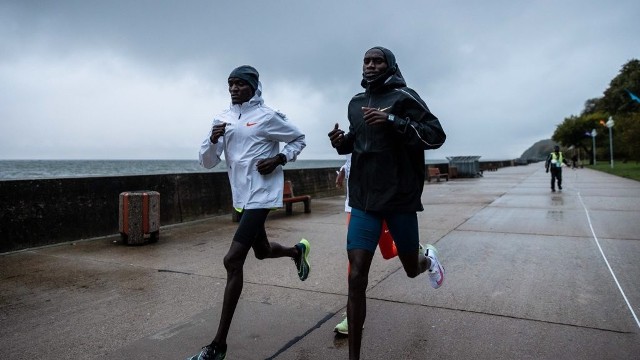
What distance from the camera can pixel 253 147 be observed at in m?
3.27

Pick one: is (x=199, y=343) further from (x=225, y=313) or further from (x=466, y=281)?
(x=466, y=281)

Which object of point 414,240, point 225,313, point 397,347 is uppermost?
point 414,240

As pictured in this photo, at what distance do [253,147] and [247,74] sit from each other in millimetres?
555

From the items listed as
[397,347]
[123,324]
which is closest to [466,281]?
[397,347]

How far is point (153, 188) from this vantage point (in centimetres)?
829

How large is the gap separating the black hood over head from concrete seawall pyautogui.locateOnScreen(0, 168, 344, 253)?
18.7 feet

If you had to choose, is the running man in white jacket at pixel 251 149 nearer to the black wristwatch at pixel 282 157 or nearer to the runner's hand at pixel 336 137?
the black wristwatch at pixel 282 157

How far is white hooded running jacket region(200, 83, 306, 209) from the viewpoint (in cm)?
322

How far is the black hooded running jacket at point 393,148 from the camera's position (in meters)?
2.62

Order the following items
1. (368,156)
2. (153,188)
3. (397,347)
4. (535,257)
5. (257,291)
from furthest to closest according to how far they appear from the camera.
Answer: (153,188) → (535,257) → (257,291) → (397,347) → (368,156)

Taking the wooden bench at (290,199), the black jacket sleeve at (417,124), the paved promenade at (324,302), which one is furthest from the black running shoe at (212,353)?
the wooden bench at (290,199)

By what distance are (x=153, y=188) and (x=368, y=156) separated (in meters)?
6.53

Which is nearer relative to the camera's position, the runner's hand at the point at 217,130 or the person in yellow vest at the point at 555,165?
the runner's hand at the point at 217,130

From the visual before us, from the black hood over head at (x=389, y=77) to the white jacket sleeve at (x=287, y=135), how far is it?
2.71 ft
